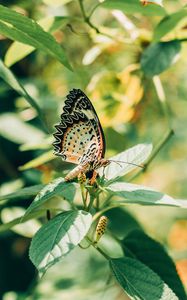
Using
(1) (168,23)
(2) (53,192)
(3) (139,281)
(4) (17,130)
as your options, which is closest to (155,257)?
(3) (139,281)

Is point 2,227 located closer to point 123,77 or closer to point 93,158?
point 93,158

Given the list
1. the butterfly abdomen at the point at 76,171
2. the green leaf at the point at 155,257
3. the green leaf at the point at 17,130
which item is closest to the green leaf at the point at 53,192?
the butterfly abdomen at the point at 76,171

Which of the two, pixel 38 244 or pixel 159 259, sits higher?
pixel 38 244

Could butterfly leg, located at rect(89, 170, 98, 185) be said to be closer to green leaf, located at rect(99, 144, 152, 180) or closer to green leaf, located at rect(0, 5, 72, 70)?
green leaf, located at rect(99, 144, 152, 180)

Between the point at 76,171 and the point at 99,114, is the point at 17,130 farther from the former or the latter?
the point at 76,171

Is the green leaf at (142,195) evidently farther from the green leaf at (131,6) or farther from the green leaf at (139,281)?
the green leaf at (131,6)

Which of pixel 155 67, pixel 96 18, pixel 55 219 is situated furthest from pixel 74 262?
pixel 96 18
